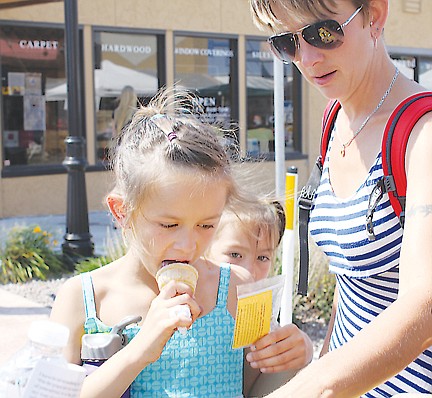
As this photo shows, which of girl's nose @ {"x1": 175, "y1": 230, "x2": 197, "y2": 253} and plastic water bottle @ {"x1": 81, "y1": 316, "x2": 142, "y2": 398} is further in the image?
girl's nose @ {"x1": 175, "y1": 230, "x2": 197, "y2": 253}

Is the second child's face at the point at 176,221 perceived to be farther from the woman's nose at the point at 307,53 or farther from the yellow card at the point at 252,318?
the woman's nose at the point at 307,53

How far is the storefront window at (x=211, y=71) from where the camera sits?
49.7 feet

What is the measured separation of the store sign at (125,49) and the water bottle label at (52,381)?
13.0 meters

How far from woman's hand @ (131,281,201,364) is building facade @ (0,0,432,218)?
9.93 meters

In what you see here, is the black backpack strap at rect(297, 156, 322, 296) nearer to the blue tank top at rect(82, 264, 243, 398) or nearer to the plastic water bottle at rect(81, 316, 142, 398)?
the blue tank top at rect(82, 264, 243, 398)

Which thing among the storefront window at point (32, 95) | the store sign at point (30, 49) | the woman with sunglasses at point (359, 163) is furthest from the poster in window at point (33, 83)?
the woman with sunglasses at point (359, 163)

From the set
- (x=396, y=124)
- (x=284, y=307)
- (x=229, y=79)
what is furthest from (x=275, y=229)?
(x=229, y=79)

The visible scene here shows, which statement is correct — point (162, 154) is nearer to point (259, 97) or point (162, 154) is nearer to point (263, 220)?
point (263, 220)

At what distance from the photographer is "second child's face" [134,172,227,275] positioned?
2049 millimetres

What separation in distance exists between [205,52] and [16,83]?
407 centimetres

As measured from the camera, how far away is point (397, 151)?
74.8 inches

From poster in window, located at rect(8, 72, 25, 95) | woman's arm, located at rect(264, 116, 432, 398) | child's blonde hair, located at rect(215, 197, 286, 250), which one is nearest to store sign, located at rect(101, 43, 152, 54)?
poster in window, located at rect(8, 72, 25, 95)

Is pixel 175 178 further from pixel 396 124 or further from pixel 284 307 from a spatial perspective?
pixel 284 307

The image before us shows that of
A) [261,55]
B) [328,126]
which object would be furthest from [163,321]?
[261,55]
